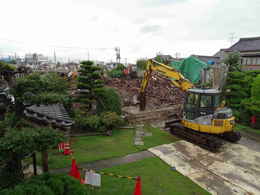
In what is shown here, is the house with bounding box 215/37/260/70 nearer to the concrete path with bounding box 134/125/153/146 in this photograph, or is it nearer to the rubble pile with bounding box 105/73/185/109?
the rubble pile with bounding box 105/73/185/109

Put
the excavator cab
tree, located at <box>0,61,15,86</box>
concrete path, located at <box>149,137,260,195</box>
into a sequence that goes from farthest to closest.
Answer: the excavator cab, concrete path, located at <box>149,137,260,195</box>, tree, located at <box>0,61,15,86</box>

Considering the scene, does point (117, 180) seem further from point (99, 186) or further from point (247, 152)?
point (247, 152)

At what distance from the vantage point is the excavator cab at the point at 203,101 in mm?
7445

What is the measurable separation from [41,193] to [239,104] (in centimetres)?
1258

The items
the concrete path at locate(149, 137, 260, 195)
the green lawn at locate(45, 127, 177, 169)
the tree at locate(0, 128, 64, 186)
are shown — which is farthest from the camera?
the green lawn at locate(45, 127, 177, 169)

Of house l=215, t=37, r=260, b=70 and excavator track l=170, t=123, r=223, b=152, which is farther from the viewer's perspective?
house l=215, t=37, r=260, b=70

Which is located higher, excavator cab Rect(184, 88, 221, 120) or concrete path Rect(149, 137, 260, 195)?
excavator cab Rect(184, 88, 221, 120)

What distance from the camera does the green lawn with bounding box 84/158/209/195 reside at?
183 inches

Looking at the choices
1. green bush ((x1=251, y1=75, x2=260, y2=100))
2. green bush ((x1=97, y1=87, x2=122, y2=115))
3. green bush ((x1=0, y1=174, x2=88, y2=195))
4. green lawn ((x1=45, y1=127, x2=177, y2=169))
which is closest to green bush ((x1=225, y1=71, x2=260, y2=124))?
green bush ((x1=251, y1=75, x2=260, y2=100))

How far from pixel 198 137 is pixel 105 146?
14.6 feet

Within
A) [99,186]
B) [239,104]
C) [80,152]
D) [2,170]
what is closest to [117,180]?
[99,186]

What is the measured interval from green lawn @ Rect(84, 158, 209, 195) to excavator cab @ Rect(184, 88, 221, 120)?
3.16m

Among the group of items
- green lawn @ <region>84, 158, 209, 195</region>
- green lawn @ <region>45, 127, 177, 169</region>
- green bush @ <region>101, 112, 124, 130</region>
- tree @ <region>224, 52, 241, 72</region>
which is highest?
tree @ <region>224, 52, 241, 72</region>

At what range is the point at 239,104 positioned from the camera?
37.1 ft
